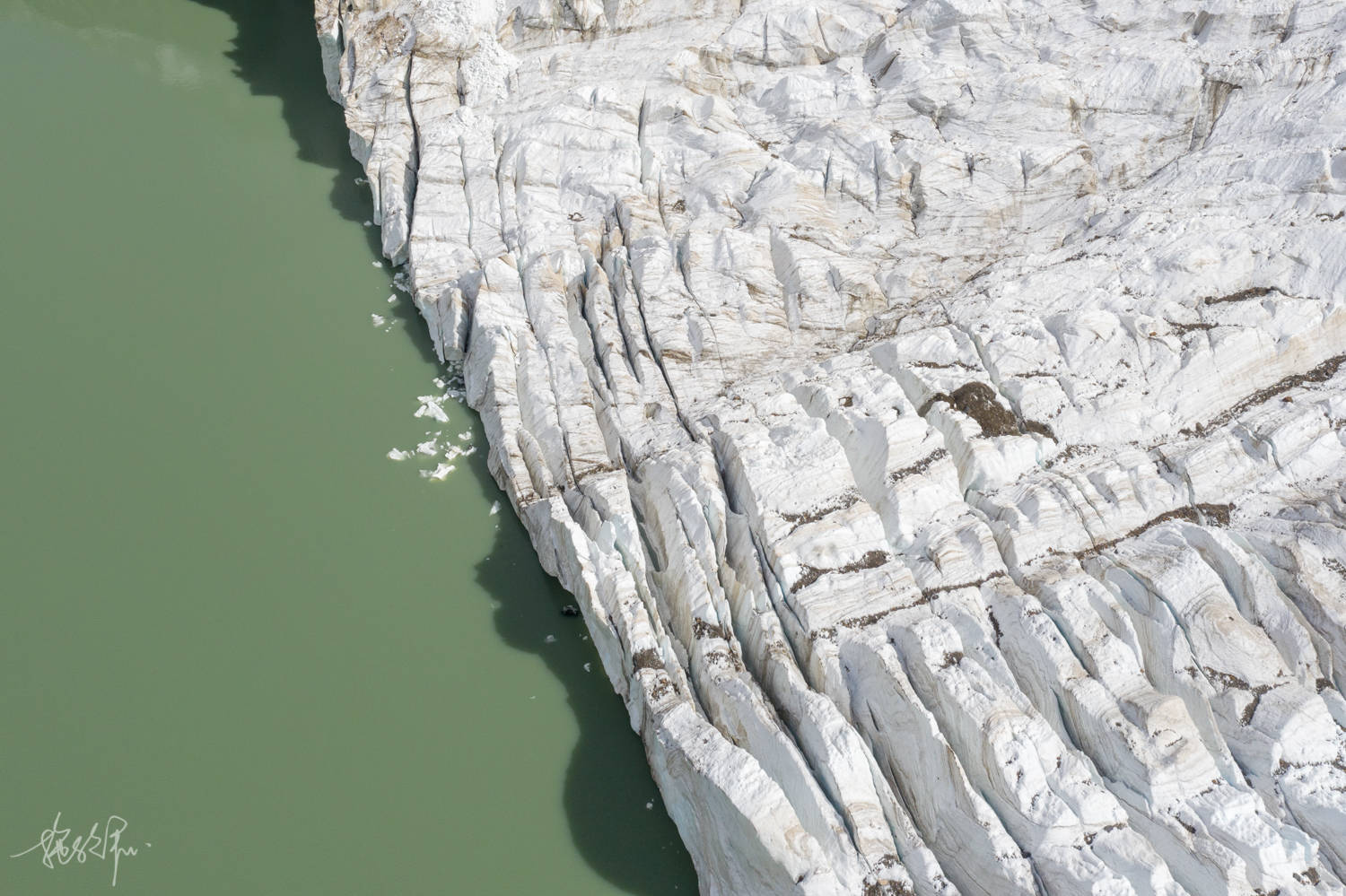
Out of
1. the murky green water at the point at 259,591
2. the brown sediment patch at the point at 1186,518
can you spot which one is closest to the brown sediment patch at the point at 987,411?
the brown sediment patch at the point at 1186,518

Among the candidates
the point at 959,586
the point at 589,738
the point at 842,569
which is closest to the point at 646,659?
the point at 589,738

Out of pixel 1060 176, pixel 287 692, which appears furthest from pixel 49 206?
pixel 1060 176

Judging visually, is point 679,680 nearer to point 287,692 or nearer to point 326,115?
point 287,692

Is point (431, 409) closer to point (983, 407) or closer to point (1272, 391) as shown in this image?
point (983, 407)
